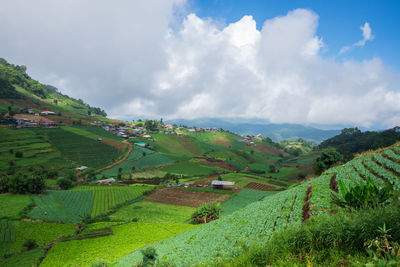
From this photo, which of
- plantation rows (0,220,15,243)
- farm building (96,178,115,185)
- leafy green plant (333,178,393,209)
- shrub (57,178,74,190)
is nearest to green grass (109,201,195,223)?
plantation rows (0,220,15,243)

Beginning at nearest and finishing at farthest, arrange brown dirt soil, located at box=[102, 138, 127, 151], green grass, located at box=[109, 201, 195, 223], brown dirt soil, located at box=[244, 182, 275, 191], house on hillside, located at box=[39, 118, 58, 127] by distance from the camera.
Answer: green grass, located at box=[109, 201, 195, 223], brown dirt soil, located at box=[244, 182, 275, 191], brown dirt soil, located at box=[102, 138, 127, 151], house on hillside, located at box=[39, 118, 58, 127]

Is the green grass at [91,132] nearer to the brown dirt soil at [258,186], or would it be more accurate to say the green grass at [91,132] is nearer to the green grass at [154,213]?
the green grass at [154,213]

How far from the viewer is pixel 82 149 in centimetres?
9925

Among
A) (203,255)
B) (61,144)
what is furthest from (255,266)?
(61,144)

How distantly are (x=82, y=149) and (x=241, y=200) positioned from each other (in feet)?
285

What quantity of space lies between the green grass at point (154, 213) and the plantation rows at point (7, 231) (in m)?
16.9

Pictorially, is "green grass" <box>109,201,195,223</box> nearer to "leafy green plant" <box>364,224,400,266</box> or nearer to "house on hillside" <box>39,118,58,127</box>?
"leafy green plant" <box>364,224,400,266</box>

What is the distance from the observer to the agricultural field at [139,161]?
296 feet

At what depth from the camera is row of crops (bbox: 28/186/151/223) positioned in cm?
4309

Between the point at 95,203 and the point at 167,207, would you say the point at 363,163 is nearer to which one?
the point at 167,207

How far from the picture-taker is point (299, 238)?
890 cm

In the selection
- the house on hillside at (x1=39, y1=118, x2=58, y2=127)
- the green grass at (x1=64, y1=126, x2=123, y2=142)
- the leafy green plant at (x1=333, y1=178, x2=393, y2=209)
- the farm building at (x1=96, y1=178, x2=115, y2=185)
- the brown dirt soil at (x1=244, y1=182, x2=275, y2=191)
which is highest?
the house on hillside at (x1=39, y1=118, x2=58, y2=127)

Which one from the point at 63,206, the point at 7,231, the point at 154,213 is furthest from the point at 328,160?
the point at 7,231

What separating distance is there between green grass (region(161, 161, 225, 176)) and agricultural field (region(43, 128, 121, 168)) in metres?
31.4
